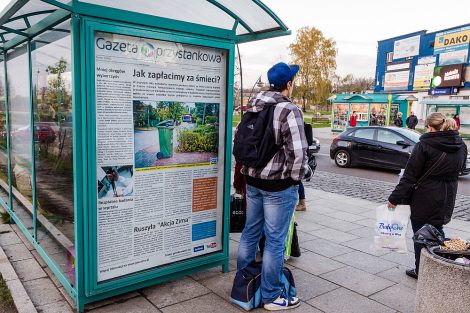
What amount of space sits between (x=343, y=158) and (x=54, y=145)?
10.4m

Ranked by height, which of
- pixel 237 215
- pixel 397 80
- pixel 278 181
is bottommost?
pixel 237 215

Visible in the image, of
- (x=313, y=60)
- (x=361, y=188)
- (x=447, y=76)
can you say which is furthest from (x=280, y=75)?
(x=313, y=60)

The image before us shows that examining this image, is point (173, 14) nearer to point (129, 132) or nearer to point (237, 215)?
point (129, 132)

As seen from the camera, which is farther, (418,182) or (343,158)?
(343,158)

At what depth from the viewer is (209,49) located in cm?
347

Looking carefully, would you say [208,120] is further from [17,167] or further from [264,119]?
[17,167]

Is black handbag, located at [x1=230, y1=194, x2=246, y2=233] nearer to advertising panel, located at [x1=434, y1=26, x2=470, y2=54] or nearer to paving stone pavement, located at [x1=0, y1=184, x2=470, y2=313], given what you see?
paving stone pavement, located at [x1=0, y1=184, x2=470, y2=313]

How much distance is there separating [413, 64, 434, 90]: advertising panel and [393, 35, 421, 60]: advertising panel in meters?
1.93

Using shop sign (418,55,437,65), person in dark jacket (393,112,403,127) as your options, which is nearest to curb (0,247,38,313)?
person in dark jacket (393,112,403,127)

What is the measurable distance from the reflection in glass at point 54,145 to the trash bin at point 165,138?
28.1 inches

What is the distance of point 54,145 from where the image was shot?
11.5 ft

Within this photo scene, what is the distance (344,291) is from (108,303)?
2.18 meters

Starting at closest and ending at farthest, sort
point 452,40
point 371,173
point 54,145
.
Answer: point 54,145, point 371,173, point 452,40

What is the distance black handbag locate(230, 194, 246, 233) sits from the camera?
13.7 feet
